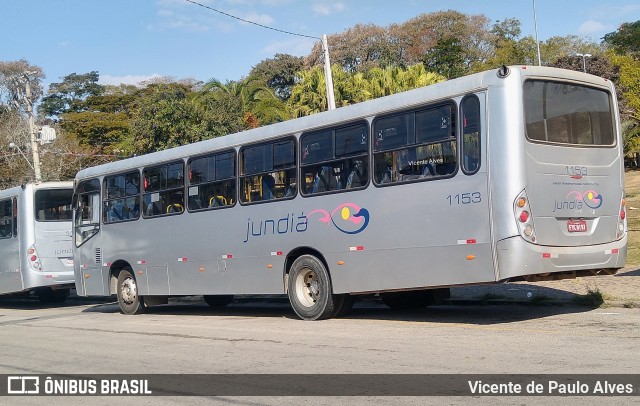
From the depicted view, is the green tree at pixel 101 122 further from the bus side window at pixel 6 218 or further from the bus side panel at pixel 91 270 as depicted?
the bus side panel at pixel 91 270

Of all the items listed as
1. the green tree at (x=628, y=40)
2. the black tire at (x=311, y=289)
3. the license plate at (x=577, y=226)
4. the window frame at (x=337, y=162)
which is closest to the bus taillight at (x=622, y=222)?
the license plate at (x=577, y=226)

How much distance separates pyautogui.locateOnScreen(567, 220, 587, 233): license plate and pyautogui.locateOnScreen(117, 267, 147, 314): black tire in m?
10.0

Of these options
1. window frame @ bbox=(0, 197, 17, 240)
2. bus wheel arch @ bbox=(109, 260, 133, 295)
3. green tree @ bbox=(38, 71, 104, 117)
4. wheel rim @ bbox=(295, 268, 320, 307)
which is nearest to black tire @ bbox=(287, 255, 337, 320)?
wheel rim @ bbox=(295, 268, 320, 307)

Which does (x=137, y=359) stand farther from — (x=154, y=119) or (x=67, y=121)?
(x=67, y=121)

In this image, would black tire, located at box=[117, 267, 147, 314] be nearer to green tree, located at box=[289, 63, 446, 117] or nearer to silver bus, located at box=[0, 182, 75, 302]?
silver bus, located at box=[0, 182, 75, 302]

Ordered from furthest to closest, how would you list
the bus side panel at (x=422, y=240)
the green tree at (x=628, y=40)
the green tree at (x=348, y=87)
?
the green tree at (x=628, y=40), the green tree at (x=348, y=87), the bus side panel at (x=422, y=240)

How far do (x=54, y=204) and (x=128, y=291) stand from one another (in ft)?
17.1

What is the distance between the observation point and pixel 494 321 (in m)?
11.4

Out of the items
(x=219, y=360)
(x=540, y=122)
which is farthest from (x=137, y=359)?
(x=540, y=122)

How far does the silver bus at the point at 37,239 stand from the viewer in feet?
67.5

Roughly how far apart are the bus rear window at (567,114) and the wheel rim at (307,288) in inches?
180

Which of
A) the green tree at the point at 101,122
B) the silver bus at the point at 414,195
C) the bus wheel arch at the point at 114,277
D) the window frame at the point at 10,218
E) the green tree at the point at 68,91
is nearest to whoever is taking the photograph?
the silver bus at the point at 414,195

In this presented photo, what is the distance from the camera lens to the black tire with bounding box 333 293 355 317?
12.8 meters

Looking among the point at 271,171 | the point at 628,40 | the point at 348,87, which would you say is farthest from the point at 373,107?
the point at 628,40
